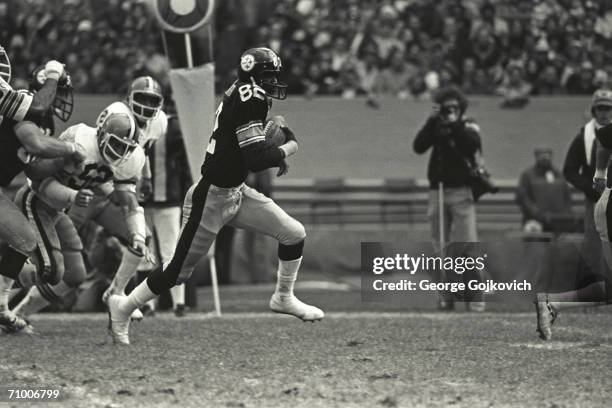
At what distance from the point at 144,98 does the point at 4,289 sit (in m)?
1.71

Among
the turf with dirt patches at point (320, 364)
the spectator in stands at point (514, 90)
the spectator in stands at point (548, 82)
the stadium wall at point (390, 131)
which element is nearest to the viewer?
the turf with dirt patches at point (320, 364)

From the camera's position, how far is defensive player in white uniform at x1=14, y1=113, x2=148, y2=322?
7305 millimetres

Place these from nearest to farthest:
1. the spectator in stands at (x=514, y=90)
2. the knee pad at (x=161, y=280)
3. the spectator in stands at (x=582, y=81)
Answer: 1. the knee pad at (x=161, y=280)
2. the spectator in stands at (x=582, y=81)
3. the spectator in stands at (x=514, y=90)

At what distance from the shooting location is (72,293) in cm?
1064

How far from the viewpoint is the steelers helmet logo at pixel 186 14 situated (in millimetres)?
9352

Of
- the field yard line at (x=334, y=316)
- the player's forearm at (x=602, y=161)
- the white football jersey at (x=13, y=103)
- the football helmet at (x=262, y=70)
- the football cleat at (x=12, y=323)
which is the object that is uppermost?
the football helmet at (x=262, y=70)

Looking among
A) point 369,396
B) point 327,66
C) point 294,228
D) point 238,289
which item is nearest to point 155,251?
point 238,289

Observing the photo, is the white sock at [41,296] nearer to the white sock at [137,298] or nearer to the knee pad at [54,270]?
the knee pad at [54,270]

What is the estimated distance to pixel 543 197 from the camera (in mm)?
13742

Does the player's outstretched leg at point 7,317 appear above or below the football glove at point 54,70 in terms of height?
below

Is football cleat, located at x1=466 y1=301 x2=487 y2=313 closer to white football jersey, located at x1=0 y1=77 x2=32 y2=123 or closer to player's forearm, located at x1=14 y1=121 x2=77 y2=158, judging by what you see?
player's forearm, located at x1=14 y1=121 x2=77 y2=158

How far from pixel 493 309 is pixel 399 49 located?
21.0 ft

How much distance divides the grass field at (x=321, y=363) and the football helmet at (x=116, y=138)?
46.5 inches

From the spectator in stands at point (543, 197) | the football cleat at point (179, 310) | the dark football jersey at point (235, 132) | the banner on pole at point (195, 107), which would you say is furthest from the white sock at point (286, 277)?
the spectator in stands at point (543, 197)
